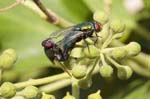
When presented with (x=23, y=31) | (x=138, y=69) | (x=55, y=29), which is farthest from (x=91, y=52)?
(x=23, y=31)

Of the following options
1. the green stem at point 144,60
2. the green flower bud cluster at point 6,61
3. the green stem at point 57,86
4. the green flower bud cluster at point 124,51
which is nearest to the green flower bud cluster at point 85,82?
the green flower bud cluster at point 124,51

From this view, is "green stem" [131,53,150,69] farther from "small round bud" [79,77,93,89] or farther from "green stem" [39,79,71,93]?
"small round bud" [79,77,93,89]

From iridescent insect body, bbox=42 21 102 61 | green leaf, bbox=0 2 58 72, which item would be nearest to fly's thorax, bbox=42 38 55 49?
iridescent insect body, bbox=42 21 102 61

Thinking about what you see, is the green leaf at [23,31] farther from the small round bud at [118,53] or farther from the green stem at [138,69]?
the small round bud at [118,53]

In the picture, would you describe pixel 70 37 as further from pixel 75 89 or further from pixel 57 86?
pixel 57 86

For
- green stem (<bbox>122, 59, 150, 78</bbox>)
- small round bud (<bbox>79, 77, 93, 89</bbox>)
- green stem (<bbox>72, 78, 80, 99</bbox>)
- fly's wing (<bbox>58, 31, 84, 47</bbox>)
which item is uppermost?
fly's wing (<bbox>58, 31, 84, 47</bbox>)
